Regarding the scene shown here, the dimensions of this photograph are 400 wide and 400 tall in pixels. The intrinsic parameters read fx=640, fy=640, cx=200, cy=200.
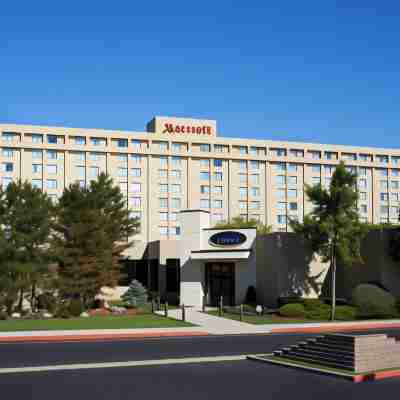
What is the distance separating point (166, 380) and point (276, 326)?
62.3 ft

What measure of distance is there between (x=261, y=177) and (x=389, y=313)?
58.7 m

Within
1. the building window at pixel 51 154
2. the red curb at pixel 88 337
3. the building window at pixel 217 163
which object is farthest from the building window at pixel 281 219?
the red curb at pixel 88 337

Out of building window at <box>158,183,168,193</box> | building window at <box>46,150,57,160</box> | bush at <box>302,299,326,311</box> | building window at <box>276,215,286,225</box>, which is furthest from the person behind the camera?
building window at <box>276,215,286,225</box>

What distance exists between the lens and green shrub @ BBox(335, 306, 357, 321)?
42.7m

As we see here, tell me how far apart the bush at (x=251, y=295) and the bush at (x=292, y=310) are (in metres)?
6.69

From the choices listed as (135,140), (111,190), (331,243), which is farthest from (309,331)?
(135,140)

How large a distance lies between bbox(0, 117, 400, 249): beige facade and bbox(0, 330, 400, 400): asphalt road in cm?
6688

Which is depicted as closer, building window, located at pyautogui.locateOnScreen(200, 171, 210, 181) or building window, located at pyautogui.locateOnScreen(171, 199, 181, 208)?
building window, located at pyautogui.locateOnScreen(171, 199, 181, 208)

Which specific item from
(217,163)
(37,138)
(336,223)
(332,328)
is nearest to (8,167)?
(37,138)

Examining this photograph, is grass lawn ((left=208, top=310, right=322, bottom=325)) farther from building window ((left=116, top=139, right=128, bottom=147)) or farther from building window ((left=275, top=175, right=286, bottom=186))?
building window ((left=275, top=175, right=286, bottom=186))

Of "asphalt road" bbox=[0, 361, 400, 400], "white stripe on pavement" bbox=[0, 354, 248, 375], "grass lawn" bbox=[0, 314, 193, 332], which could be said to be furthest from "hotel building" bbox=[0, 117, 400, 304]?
"asphalt road" bbox=[0, 361, 400, 400]

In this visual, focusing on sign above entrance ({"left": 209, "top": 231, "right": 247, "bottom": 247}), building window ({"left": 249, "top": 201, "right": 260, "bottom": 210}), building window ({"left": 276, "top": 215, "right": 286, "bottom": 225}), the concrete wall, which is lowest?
the concrete wall

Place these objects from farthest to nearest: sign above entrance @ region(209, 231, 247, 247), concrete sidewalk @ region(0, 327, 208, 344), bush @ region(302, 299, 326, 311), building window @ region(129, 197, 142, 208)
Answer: building window @ region(129, 197, 142, 208)
sign above entrance @ region(209, 231, 247, 247)
bush @ region(302, 299, 326, 311)
concrete sidewalk @ region(0, 327, 208, 344)

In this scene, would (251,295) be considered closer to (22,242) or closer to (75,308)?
(75,308)
